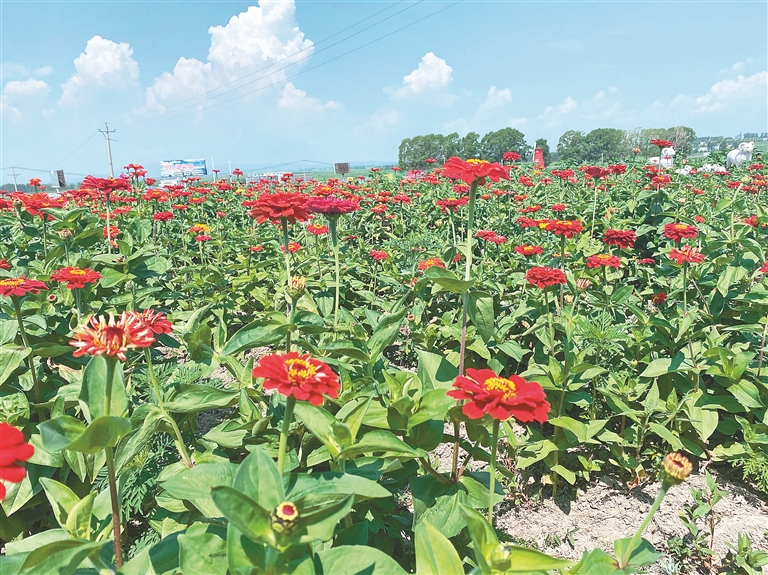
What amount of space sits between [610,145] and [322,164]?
22.7 metres

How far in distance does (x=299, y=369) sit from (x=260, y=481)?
278 millimetres

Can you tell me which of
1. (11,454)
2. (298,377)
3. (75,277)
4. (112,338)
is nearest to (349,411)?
(298,377)

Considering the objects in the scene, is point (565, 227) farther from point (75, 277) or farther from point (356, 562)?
point (75, 277)

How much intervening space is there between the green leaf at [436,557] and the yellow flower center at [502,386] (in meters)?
0.41

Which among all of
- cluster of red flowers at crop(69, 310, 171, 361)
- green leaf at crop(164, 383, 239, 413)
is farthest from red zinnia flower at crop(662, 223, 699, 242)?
cluster of red flowers at crop(69, 310, 171, 361)

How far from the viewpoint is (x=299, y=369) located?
1.20 meters

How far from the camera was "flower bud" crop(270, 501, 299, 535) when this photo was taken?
0.93 metres

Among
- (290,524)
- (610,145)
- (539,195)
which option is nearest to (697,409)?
(290,524)

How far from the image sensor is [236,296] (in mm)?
4434

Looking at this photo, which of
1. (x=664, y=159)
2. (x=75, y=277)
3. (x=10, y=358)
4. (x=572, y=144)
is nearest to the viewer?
(x=10, y=358)

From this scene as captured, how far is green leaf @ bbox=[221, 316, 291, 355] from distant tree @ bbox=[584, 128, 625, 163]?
35.9 m

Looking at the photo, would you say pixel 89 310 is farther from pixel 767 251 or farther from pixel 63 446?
pixel 767 251

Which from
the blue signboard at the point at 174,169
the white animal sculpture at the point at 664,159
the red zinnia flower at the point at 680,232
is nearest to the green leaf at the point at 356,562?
the red zinnia flower at the point at 680,232

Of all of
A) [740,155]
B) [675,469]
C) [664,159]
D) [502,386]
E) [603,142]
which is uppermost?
[603,142]
